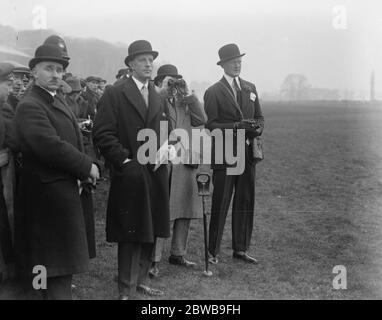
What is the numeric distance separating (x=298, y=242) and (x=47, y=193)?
389 centimetres

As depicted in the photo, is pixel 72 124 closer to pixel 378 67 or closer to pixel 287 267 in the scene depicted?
pixel 287 267

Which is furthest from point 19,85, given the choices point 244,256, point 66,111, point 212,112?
point 244,256

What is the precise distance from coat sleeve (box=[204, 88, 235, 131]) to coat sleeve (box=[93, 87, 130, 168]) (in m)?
1.63

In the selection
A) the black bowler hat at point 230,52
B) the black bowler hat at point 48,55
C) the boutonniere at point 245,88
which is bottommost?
the boutonniere at point 245,88

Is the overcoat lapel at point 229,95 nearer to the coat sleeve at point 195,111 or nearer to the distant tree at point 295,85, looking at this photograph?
the coat sleeve at point 195,111

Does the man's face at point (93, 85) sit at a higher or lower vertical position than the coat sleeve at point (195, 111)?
higher

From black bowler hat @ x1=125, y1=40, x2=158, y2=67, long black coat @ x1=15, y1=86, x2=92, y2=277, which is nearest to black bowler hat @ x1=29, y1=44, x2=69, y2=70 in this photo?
long black coat @ x1=15, y1=86, x2=92, y2=277

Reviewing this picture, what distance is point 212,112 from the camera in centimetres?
602

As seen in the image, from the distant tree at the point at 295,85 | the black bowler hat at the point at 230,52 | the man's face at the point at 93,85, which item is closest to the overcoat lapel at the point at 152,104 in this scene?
the black bowler hat at the point at 230,52

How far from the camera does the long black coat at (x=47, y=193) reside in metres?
3.94

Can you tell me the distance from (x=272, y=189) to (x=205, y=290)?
5830 millimetres

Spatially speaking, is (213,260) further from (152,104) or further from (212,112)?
A: (152,104)

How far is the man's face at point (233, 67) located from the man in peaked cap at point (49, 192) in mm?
2466

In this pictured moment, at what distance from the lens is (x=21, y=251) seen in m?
4.11
